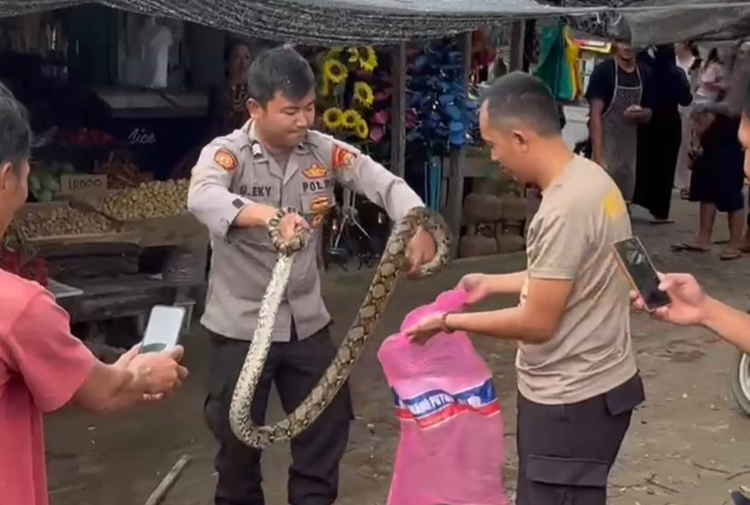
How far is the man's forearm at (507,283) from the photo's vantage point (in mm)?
3912

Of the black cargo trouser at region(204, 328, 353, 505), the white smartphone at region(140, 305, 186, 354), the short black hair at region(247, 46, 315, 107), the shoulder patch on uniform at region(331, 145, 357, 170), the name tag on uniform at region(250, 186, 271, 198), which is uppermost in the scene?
the short black hair at region(247, 46, 315, 107)

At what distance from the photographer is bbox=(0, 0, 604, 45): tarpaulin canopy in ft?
17.5

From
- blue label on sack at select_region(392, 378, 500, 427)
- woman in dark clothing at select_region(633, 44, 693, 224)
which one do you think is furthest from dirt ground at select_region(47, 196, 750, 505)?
woman in dark clothing at select_region(633, 44, 693, 224)

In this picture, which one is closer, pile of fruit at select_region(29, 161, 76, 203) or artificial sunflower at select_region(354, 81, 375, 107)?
pile of fruit at select_region(29, 161, 76, 203)

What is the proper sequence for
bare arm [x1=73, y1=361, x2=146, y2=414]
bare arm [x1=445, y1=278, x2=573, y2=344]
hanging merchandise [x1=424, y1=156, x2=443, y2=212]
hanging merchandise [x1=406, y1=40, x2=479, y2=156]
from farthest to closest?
hanging merchandise [x1=424, y1=156, x2=443, y2=212]
hanging merchandise [x1=406, y1=40, x2=479, y2=156]
bare arm [x1=445, y1=278, x2=573, y2=344]
bare arm [x1=73, y1=361, x2=146, y2=414]

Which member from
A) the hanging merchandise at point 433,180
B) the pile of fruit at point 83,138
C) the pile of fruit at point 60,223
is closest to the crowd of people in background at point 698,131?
the hanging merchandise at point 433,180

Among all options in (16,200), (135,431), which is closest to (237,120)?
(135,431)

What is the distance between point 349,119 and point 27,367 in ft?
23.4

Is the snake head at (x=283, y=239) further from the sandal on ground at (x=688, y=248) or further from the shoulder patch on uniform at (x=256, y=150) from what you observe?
the sandal on ground at (x=688, y=248)

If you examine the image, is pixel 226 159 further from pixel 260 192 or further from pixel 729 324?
pixel 729 324

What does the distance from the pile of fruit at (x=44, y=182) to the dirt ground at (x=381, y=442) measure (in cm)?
131

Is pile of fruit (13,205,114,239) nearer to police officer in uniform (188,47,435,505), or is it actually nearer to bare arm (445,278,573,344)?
police officer in uniform (188,47,435,505)

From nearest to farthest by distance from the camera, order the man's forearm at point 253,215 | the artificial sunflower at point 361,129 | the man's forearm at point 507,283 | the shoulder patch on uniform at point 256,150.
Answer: the man's forearm at point 253,215
the man's forearm at point 507,283
the shoulder patch on uniform at point 256,150
the artificial sunflower at point 361,129

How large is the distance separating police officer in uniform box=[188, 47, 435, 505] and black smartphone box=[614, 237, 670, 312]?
94 cm
